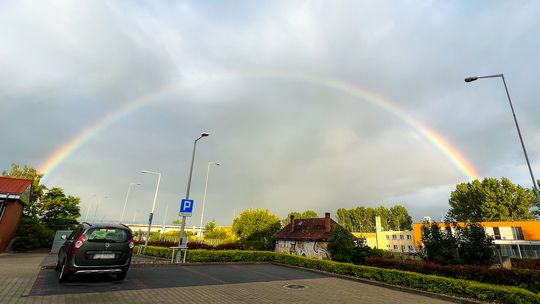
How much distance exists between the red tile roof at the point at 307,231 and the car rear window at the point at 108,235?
91.2 ft

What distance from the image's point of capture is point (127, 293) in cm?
859

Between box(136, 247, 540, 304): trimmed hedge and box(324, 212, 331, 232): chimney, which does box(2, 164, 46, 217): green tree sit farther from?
box(324, 212, 331, 232): chimney

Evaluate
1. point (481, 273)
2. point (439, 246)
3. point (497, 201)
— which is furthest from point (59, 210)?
point (497, 201)

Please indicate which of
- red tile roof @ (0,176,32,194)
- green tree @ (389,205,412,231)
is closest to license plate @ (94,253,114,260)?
red tile roof @ (0,176,32,194)

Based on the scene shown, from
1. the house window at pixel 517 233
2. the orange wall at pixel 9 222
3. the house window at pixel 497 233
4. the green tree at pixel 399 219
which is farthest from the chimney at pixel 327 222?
the green tree at pixel 399 219

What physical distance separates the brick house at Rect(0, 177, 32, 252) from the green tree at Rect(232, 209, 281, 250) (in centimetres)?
3463

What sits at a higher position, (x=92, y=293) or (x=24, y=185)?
(x=24, y=185)

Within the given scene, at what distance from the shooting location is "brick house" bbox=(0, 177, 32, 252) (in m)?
23.1

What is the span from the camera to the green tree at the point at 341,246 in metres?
19.2

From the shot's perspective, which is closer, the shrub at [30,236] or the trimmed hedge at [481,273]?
the trimmed hedge at [481,273]

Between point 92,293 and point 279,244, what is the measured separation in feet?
117

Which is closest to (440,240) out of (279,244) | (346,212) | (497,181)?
→ (279,244)

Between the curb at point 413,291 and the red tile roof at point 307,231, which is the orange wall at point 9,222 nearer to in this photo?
the curb at point 413,291

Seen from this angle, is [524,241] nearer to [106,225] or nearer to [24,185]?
[106,225]
